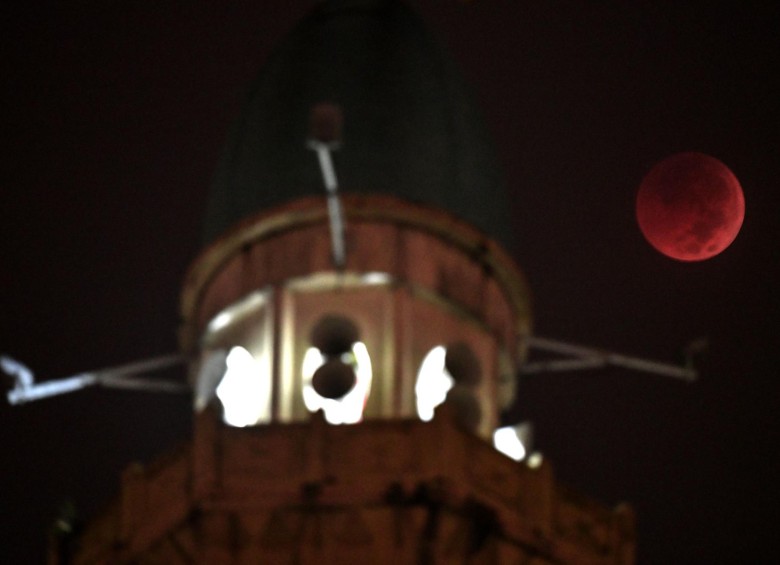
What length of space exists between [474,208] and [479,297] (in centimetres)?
130

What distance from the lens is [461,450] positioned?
38.8 m

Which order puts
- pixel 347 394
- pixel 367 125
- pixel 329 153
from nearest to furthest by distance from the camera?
1. pixel 347 394
2. pixel 329 153
3. pixel 367 125

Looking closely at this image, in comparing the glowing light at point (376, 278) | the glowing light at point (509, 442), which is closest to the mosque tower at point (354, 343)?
the glowing light at point (376, 278)

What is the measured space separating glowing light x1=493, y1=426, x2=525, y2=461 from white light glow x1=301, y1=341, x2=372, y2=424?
8.54 feet

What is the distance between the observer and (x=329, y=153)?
138 ft

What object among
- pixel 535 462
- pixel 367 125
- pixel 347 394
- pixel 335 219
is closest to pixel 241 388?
pixel 347 394

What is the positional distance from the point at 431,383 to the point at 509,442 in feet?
6.55

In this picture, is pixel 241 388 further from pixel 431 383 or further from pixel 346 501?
pixel 346 501

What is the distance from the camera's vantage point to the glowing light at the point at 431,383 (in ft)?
136

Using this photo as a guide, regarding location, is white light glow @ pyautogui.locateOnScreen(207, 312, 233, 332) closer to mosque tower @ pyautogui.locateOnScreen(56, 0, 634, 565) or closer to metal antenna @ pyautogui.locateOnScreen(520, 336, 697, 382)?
mosque tower @ pyautogui.locateOnScreen(56, 0, 634, 565)

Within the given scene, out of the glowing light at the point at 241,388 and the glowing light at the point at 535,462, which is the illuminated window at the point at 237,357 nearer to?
the glowing light at the point at 241,388

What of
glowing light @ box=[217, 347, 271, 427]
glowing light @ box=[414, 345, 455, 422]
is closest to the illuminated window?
glowing light @ box=[217, 347, 271, 427]

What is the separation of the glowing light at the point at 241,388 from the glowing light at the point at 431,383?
Answer: 2.21m

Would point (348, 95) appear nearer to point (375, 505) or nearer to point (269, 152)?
point (269, 152)
